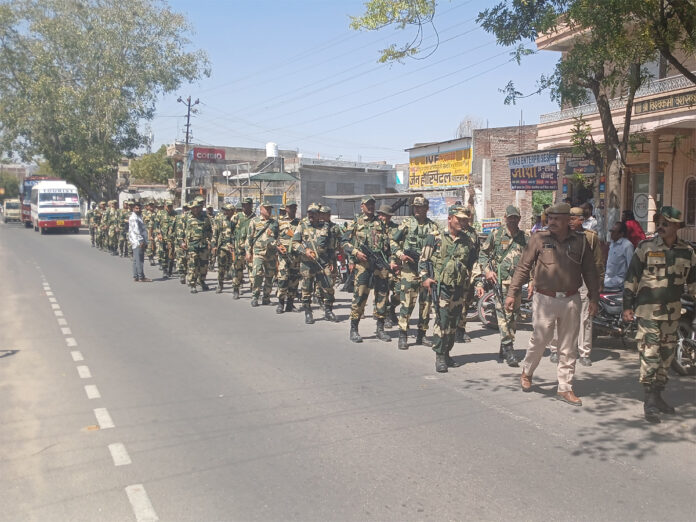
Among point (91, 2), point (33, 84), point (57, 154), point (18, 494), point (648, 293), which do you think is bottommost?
point (18, 494)

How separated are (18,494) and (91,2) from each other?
4200 centimetres

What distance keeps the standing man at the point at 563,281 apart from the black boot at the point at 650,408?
1.86ft

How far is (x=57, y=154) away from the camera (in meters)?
41.6

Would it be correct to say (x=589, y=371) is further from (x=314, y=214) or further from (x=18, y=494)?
(x=18, y=494)

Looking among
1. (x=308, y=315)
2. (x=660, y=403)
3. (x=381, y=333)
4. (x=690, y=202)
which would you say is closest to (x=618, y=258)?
(x=381, y=333)

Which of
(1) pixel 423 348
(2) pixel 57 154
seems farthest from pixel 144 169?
(1) pixel 423 348

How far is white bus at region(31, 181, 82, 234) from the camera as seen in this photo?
38188mm

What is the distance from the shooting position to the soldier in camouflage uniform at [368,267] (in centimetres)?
907

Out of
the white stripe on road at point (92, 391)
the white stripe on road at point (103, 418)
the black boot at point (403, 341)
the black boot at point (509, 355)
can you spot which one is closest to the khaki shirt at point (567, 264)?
the black boot at point (509, 355)

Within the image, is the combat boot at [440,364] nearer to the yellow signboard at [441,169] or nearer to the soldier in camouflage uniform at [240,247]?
the soldier in camouflage uniform at [240,247]

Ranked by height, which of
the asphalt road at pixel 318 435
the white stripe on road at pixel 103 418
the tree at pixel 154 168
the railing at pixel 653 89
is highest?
the tree at pixel 154 168

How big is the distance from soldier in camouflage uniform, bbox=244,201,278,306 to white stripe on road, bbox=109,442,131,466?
7.38 m

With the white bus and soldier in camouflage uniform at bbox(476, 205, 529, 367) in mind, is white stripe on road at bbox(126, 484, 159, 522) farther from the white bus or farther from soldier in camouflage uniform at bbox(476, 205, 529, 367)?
the white bus

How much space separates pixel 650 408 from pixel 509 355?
218cm
